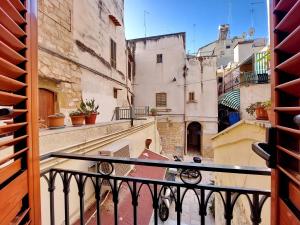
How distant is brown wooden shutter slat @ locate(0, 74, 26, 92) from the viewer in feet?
2.08

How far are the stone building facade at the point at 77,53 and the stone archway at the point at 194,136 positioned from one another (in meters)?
8.18

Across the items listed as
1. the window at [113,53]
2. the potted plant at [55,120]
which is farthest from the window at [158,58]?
the potted plant at [55,120]

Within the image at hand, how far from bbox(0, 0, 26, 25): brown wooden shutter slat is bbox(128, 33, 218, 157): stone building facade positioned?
517 inches

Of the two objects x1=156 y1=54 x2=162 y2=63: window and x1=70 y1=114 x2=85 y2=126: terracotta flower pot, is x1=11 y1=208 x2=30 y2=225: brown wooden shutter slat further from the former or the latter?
x1=156 y1=54 x2=162 y2=63: window

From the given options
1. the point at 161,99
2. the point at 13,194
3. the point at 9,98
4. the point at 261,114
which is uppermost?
the point at 161,99

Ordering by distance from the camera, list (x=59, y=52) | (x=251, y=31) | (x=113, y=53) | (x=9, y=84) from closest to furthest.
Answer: (x=9, y=84)
(x=59, y=52)
(x=113, y=53)
(x=251, y=31)

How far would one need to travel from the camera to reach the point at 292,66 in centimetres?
58

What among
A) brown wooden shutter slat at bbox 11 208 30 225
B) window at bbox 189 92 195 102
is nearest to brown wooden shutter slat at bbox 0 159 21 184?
brown wooden shutter slat at bbox 11 208 30 225

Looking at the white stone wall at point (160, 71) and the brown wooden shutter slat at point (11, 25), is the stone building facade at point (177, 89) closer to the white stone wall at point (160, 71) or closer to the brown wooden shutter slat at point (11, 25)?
the white stone wall at point (160, 71)

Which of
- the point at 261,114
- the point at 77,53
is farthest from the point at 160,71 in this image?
the point at 261,114

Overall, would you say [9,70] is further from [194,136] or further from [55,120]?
[194,136]

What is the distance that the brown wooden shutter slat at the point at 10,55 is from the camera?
2.08ft

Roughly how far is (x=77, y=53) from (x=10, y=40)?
5.18 m

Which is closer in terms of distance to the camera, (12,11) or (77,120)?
(12,11)
